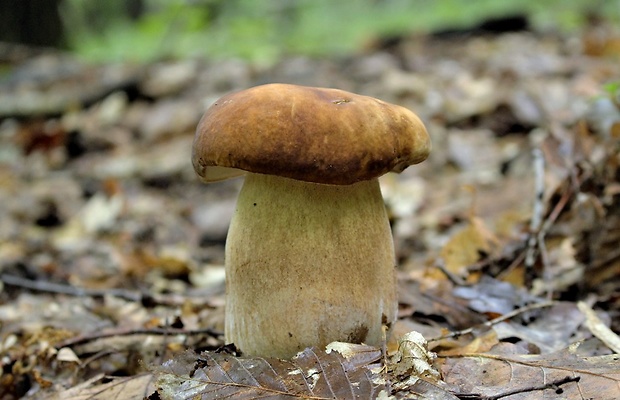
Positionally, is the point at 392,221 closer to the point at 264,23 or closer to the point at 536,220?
the point at 536,220

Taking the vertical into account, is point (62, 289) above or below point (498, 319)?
below

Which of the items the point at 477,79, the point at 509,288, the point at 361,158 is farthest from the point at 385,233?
the point at 477,79

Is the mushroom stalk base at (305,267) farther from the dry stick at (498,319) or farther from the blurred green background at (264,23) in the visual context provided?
the blurred green background at (264,23)

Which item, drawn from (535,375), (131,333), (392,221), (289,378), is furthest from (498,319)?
(392,221)

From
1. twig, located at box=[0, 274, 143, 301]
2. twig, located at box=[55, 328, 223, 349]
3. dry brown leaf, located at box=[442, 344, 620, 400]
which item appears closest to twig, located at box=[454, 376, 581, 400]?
dry brown leaf, located at box=[442, 344, 620, 400]

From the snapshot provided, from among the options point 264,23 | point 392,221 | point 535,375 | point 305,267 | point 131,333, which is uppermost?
point 264,23

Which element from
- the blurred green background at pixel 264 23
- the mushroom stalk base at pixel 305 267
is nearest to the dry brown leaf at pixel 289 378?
the mushroom stalk base at pixel 305 267
